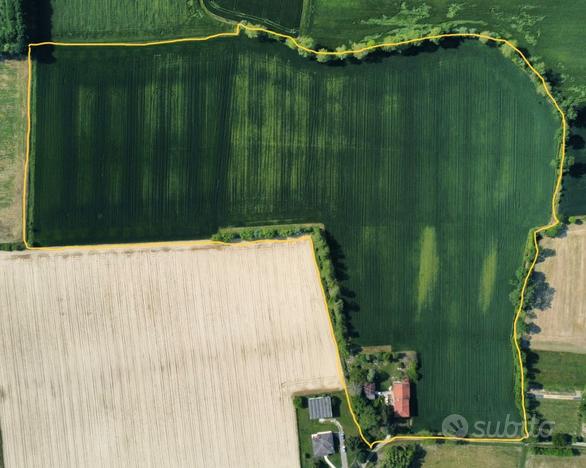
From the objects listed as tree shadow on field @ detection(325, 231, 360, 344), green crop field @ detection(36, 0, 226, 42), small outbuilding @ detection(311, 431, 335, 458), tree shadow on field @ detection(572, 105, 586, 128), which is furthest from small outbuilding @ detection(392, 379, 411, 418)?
green crop field @ detection(36, 0, 226, 42)

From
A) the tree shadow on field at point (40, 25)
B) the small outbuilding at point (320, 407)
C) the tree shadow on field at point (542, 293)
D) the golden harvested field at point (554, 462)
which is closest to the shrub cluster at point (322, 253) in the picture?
the small outbuilding at point (320, 407)

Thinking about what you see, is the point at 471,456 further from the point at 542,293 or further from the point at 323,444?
the point at 542,293

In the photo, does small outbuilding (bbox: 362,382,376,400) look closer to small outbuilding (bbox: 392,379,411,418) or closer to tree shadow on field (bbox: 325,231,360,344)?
small outbuilding (bbox: 392,379,411,418)

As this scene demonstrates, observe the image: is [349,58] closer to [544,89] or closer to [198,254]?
[544,89]

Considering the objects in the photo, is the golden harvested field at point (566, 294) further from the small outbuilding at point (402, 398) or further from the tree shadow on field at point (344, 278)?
the tree shadow on field at point (344, 278)

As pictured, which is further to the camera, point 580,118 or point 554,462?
point 554,462

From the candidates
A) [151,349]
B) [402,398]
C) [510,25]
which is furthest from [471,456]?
[510,25]
